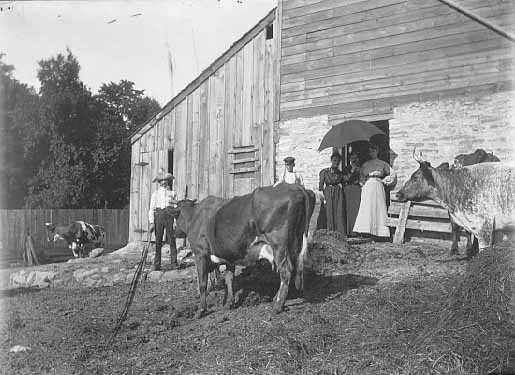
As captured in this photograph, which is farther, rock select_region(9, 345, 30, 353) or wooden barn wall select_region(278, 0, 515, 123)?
wooden barn wall select_region(278, 0, 515, 123)

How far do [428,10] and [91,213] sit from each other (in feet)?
75.2

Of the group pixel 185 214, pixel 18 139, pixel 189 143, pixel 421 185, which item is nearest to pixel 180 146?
pixel 189 143

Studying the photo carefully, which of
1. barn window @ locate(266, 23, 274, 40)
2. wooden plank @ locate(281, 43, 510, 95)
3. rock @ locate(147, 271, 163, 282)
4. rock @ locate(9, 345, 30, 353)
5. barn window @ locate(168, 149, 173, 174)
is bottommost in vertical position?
rock @ locate(9, 345, 30, 353)

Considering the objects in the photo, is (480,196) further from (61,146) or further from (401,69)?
(61,146)

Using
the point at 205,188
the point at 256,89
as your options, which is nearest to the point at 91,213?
the point at 205,188

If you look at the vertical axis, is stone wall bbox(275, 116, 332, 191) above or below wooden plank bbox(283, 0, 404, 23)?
below

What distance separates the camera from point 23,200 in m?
Result: 34.5

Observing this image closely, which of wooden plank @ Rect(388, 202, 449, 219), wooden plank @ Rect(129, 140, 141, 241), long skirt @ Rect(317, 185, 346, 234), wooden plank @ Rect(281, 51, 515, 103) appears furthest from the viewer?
wooden plank @ Rect(129, 140, 141, 241)

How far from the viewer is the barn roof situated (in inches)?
547

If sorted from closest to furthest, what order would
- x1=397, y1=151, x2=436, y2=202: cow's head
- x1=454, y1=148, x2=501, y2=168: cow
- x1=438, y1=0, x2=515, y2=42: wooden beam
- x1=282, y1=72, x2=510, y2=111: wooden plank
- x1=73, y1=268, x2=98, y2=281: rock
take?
x1=397, y1=151, x2=436, y2=202: cow's head < x1=454, y1=148, x2=501, y2=168: cow < x1=438, y1=0, x2=515, y2=42: wooden beam < x1=282, y1=72, x2=510, y2=111: wooden plank < x1=73, y1=268, x2=98, y2=281: rock

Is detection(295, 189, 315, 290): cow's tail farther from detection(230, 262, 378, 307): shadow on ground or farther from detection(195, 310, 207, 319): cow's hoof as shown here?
detection(195, 310, 207, 319): cow's hoof

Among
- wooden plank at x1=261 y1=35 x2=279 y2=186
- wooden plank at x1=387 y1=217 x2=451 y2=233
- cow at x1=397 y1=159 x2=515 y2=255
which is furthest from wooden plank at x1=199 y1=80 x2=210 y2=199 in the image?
cow at x1=397 y1=159 x2=515 y2=255

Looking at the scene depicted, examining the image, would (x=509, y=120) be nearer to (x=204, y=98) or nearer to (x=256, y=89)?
(x=256, y=89)

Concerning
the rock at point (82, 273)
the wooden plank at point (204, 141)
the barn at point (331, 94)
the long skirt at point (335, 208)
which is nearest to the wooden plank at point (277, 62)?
the barn at point (331, 94)
